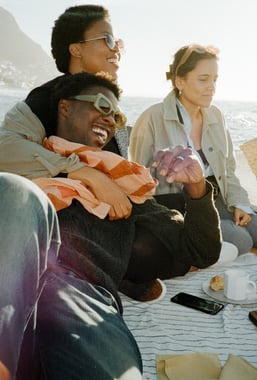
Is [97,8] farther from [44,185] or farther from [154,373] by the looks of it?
[154,373]

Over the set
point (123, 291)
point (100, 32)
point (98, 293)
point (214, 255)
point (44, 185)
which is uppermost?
point (100, 32)

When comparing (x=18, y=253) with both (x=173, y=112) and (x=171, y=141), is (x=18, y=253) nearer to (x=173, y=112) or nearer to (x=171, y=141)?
(x=171, y=141)

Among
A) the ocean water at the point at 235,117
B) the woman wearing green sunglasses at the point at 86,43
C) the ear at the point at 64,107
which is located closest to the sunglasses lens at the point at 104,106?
the ear at the point at 64,107

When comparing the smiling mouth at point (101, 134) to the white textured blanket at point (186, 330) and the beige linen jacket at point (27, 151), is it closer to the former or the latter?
the beige linen jacket at point (27, 151)

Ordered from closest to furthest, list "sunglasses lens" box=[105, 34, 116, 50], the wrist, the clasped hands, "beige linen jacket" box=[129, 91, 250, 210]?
the clasped hands, the wrist, "sunglasses lens" box=[105, 34, 116, 50], "beige linen jacket" box=[129, 91, 250, 210]

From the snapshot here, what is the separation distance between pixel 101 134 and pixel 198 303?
1329 millimetres

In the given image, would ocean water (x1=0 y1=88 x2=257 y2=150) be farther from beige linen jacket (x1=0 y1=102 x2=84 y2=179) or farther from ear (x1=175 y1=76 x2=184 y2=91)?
beige linen jacket (x1=0 y1=102 x2=84 y2=179)

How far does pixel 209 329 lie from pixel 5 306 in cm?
179

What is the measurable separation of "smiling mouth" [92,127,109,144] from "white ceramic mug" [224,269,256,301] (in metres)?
1.21

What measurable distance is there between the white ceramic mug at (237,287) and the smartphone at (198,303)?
11cm

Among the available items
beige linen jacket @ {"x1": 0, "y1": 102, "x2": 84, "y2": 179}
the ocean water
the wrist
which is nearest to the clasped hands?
the wrist

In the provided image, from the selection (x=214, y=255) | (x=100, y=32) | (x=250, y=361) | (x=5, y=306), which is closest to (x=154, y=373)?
(x=250, y=361)

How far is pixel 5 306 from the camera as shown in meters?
1.18

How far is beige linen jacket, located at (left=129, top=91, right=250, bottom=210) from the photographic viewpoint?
430 cm
